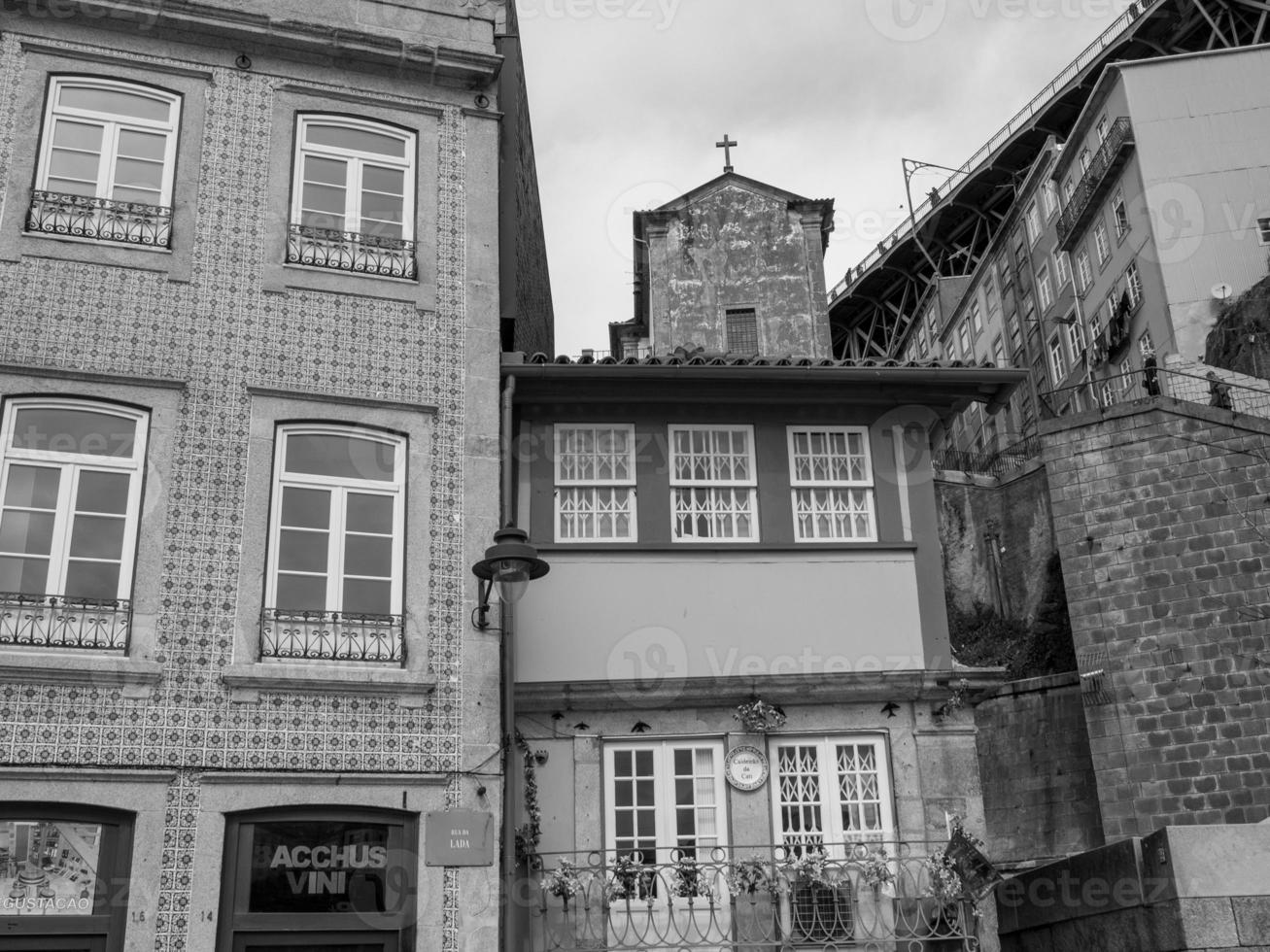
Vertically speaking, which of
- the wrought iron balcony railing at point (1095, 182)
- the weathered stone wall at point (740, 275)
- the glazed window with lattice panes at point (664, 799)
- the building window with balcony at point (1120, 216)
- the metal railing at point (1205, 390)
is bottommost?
the glazed window with lattice panes at point (664, 799)

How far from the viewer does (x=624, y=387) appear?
42.9ft

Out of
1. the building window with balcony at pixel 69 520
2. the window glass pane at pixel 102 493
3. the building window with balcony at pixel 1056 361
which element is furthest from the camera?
the building window with balcony at pixel 1056 361

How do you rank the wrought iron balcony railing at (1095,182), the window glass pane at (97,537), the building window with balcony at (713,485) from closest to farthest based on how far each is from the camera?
the window glass pane at (97,537), the building window with balcony at (713,485), the wrought iron balcony railing at (1095,182)

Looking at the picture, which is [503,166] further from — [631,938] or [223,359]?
[631,938]

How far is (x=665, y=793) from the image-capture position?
39.4 feet

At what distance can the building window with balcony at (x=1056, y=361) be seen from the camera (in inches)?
1593

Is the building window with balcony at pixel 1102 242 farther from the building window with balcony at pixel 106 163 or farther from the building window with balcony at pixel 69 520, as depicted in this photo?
the building window with balcony at pixel 69 520

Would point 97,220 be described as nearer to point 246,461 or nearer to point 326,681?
point 246,461

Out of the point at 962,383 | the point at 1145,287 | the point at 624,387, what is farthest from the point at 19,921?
the point at 1145,287

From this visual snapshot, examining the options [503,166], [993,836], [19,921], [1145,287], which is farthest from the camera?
[1145,287]

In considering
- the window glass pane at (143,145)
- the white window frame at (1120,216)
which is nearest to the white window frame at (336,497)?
the window glass pane at (143,145)

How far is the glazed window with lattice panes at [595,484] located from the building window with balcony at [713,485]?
0.41m

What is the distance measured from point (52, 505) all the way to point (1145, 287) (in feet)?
91.6

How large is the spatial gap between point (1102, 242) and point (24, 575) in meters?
31.5
